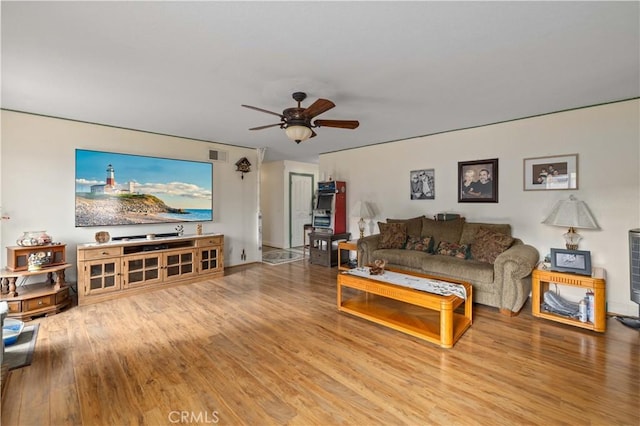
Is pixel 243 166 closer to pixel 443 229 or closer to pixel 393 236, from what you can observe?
pixel 393 236

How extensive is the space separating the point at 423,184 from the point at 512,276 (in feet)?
6.99

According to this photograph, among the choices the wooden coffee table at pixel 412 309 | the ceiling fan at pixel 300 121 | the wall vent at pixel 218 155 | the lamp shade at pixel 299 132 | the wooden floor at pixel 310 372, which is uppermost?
the wall vent at pixel 218 155

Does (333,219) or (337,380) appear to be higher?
(333,219)

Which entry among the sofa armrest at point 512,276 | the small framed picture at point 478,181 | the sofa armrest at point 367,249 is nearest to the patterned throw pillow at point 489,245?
the sofa armrest at point 512,276

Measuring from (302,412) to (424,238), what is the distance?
10.6 ft

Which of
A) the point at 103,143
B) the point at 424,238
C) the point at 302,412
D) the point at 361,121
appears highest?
the point at 361,121

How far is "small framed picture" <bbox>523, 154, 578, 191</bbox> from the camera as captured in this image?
134 inches

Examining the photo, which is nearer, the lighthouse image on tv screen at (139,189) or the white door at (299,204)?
the lighthouse image on tv screen at (139,189)

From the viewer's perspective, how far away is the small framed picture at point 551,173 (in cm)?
342

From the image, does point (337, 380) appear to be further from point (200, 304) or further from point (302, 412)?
point (200, 304)

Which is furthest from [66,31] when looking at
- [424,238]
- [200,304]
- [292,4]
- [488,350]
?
[424,238]

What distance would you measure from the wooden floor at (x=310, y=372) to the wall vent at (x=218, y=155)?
9.63 feet

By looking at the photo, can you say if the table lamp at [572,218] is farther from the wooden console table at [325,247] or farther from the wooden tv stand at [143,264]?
the wooden tv stand at [143,264]

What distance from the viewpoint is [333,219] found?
233 inches
